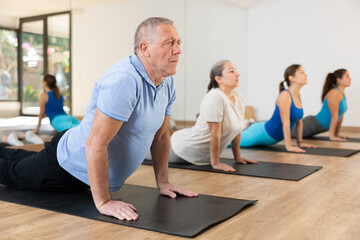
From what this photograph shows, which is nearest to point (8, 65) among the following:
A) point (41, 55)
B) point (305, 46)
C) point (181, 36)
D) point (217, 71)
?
point (41, 55)

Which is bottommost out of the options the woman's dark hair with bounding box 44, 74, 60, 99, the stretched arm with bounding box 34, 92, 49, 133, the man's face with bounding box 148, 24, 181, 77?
the stretched arm with bounding box 34, 92, 49, 133

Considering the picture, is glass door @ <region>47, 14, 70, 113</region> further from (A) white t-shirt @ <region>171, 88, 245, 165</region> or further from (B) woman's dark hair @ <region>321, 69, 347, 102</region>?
(B) woman's dark hair @ <region>321, 69, 347, 102</region>

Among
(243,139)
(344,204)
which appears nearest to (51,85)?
(243,139)

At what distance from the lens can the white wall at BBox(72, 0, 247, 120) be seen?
141 inches

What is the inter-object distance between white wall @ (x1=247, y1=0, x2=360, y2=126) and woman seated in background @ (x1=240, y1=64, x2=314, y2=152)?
256 cm

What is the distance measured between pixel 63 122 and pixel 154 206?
1839mm

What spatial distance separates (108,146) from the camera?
1.74 meters

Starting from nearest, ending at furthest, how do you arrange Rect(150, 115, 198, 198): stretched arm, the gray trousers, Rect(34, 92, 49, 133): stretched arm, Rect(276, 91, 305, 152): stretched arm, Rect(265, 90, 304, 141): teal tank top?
Rect(150, 115, 198, 198): stretched arm
Rect(34, 92, 49, 133): stretched arm
Rect(276, 91, 305, 152): stretched arm
Rect(265, 90, 304, 141): teal tank top
the gray trousers

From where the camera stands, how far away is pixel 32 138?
125 inches

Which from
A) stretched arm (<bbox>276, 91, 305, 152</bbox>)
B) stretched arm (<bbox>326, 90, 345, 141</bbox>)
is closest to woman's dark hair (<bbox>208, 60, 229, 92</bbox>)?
stretched arm (<bbox>276, 91, 305, 152</bbox>)

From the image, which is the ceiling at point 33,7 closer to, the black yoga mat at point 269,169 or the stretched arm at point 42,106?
the stretched arm at point 42,106

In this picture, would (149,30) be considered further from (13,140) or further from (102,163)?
(13,140)

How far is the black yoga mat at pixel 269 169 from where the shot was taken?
2.67 meters

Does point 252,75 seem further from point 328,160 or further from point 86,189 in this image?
point 86,189
